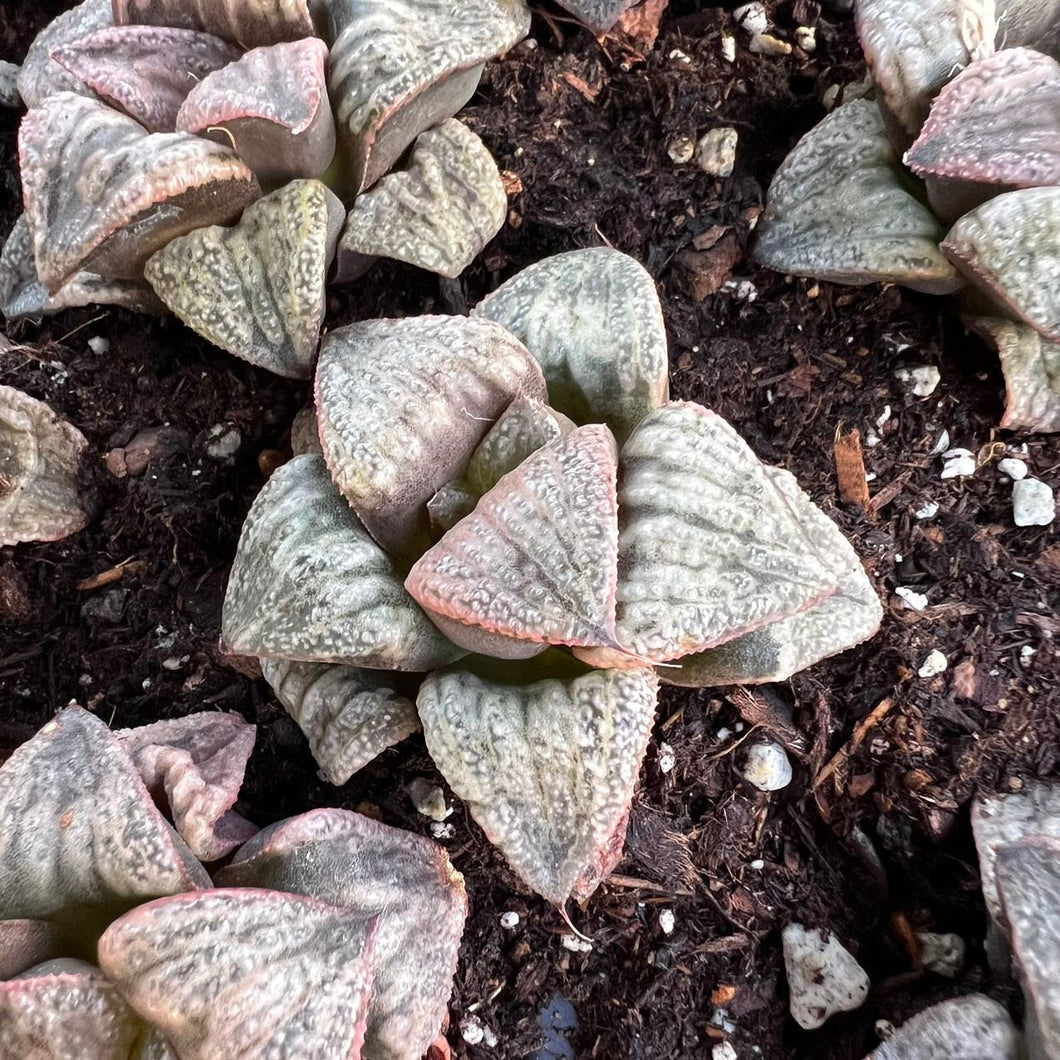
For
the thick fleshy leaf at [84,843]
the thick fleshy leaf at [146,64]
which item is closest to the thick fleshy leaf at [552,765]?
the thick fleshy leaf at [84,843]

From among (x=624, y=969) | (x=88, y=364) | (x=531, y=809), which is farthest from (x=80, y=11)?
(x=624, y=969)

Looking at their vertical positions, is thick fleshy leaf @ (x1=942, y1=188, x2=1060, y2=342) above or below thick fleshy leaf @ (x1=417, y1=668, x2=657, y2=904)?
above

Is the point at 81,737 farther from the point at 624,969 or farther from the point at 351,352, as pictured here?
the point at 624,969

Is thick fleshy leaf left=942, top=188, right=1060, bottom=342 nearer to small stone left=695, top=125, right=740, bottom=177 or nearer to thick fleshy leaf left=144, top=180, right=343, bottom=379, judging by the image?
small stone left=695, top=125, right=740, bottom=177

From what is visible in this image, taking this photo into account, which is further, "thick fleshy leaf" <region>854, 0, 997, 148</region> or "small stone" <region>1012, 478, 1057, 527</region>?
"small stone" <region>1012, 478, 1057, 527</region>

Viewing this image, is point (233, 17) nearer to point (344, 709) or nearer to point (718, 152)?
point (718, 152)

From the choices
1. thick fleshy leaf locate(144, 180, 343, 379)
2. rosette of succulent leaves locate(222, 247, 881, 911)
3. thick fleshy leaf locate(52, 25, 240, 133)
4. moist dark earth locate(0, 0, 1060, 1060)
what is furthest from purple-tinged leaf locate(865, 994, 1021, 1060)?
thick fleshy leaf locate(52, 25, 240, 133)

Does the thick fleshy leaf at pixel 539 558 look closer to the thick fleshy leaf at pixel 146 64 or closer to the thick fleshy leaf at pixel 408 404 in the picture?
the thick fleshy leaf at pixel 408 404
